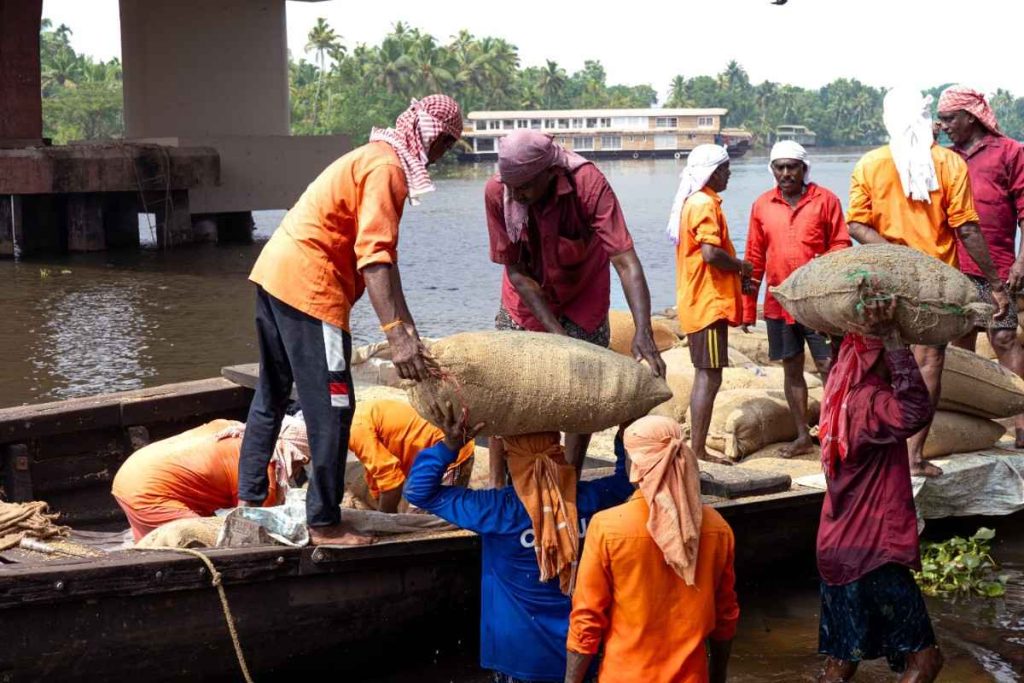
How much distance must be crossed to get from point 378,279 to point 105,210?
19.1 m

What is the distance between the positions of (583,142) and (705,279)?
82.4 metres

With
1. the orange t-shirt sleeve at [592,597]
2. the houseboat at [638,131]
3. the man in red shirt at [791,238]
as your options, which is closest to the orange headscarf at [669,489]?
the orange t-shirt sleeve at [592,597]

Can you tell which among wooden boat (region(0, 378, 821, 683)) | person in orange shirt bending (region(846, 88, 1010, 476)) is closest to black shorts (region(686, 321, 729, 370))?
person in orange shirt bending (region(846, 88, 1010, 476))

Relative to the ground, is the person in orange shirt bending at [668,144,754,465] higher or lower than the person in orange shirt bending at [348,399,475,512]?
higher

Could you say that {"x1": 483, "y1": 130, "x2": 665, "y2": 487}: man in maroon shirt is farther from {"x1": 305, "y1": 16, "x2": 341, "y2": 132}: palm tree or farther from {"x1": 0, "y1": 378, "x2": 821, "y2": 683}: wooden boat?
{"x1": 305, "y1": 16, "x2": 341, "y2": 132}: palm tree

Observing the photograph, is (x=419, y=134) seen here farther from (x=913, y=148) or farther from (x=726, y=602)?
(x=913, y=148)

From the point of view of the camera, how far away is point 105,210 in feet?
72.7

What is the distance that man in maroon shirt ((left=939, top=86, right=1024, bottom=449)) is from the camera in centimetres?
639

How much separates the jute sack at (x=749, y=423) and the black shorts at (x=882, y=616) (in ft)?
8.74

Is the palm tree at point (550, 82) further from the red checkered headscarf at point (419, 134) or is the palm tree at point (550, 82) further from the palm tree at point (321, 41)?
the red checkered headscarf at point (419, 134)

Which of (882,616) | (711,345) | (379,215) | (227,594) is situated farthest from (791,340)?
(227,594)

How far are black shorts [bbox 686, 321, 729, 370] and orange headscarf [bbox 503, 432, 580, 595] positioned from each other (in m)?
2.31

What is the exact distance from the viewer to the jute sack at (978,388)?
626 centimetres

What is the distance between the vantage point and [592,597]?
3.54 m
